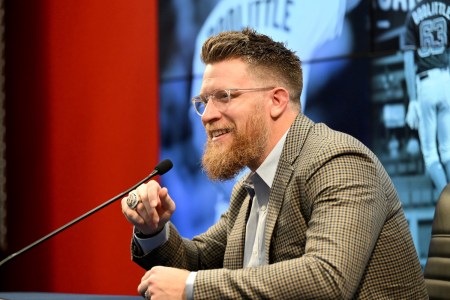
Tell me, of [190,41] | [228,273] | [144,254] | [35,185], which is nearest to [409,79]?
[190,41]

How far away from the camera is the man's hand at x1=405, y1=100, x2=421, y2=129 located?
2975 millimetres

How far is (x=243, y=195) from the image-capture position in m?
2.10

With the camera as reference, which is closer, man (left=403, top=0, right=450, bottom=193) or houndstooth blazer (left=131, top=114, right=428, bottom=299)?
houndstooth blazer (left=131, top=114, right=428, bottom=299)

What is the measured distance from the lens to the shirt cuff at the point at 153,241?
199cm

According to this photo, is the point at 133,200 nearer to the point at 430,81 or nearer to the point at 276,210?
the point at 276,210

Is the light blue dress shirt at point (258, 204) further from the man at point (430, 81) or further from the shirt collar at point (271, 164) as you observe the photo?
the man at point (430, 81)

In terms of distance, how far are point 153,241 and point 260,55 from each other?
0.58 m

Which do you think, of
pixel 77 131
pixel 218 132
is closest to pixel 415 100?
pixel 218 132

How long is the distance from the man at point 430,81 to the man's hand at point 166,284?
165cm

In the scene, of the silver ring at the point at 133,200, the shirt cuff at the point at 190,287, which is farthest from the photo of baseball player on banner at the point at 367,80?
the shirt cuff at the point at 190,287

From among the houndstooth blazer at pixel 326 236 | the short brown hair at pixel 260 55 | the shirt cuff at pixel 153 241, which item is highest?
the short brown hair at pixel 260 55

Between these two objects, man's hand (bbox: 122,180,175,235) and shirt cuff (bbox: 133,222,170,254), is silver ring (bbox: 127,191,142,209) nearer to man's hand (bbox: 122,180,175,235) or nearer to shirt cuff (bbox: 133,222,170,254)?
man's hand (bbox: 122,180,175,235)

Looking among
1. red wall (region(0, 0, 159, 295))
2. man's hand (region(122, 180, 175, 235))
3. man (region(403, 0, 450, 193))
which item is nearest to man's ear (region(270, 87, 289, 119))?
man's hand (region(122, 180, 175, 235))

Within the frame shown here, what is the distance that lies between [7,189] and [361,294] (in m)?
Answer: 3.14
